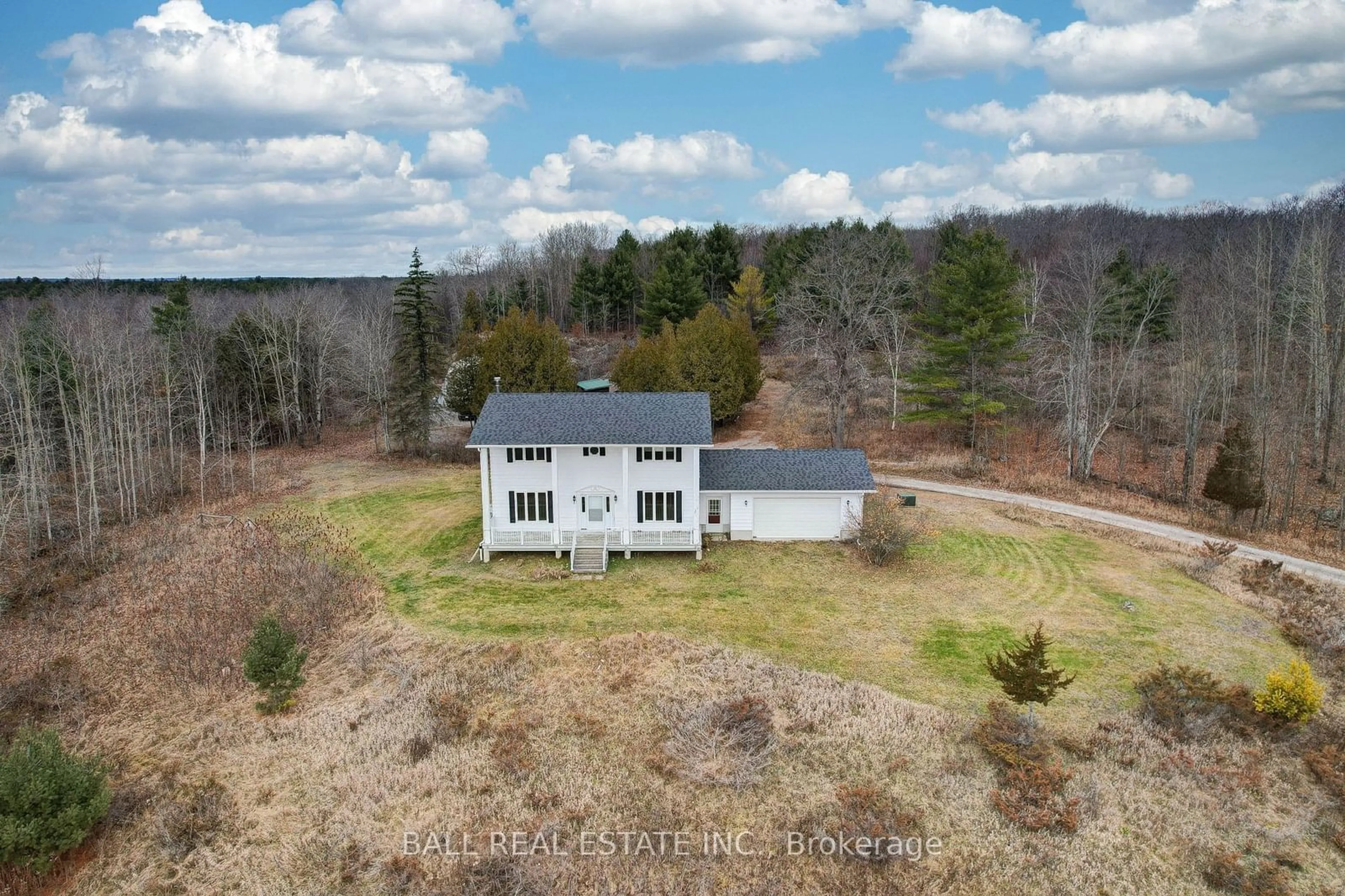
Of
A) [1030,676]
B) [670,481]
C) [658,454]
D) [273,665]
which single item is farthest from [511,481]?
[1030,676]

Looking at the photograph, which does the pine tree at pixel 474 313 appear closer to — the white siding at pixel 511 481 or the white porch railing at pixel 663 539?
the white siding at pixel 511 481

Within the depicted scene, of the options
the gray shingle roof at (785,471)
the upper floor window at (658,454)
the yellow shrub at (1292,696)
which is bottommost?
the yellow shrub at (1292,696)

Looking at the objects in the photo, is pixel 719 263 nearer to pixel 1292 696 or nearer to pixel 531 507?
pixel 531 507

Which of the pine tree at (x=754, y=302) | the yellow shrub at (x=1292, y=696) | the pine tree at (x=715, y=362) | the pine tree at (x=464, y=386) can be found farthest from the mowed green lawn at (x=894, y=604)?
the pine tree at (x=754, y=302)

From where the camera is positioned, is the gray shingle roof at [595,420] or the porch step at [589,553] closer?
the porch step at [589,553]

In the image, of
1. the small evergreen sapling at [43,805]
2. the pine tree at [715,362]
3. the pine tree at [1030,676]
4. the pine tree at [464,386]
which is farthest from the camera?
the pine tree at [464,386]

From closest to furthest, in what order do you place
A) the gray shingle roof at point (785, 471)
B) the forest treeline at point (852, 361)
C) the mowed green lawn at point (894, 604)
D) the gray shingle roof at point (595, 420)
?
the mowed green lawn at point (894, 604) → the gray shingle roof at point (595, 420) → the gray shingle roof at point (785, 471) → the forest treeline at point (852, 361)
